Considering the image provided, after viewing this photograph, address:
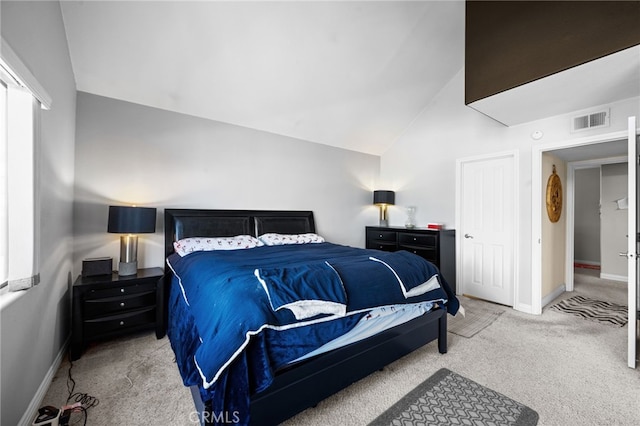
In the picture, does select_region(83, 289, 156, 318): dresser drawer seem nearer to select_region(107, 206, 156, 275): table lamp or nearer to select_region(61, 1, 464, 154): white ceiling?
select_region(107, 206, 156, 275): table lamp

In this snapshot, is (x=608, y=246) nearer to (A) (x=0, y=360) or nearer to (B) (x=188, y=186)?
(B) (x=188, y=186)

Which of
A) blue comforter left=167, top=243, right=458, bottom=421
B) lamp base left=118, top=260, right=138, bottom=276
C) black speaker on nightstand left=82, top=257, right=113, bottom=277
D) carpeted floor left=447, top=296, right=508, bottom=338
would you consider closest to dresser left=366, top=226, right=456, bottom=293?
carpeted floor left=447, top=296, right=508, bottom=338

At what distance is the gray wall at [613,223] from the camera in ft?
16.5

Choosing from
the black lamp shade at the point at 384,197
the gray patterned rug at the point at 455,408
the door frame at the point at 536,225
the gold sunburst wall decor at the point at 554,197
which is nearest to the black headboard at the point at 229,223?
the black lamp shade at the point at 384,197

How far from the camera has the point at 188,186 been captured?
3416mm

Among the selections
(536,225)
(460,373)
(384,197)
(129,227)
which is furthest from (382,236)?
(129,227)

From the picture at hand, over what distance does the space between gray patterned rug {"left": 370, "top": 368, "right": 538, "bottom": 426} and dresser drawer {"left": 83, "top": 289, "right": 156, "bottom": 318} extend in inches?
88.2

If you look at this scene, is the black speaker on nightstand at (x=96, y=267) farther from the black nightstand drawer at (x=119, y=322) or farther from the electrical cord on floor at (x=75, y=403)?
the electrical cord on floor at (x=75, y=403)

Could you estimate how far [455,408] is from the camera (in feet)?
5.66

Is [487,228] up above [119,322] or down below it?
above

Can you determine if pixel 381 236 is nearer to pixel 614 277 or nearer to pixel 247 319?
pixel 247 319

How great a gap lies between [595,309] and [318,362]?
13.1 feet

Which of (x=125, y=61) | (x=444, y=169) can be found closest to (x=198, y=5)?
(x=125, y=61)

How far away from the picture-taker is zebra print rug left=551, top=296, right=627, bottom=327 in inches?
124
